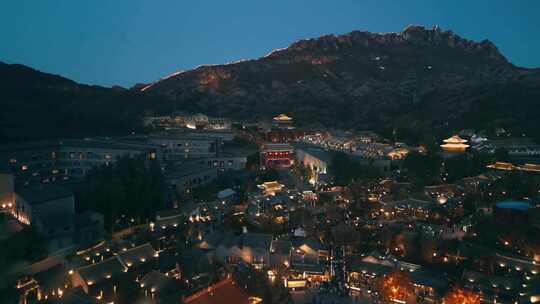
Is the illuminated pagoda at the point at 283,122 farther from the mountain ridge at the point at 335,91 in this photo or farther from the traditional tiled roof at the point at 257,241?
the traditional tiled roof at the point at 257,241

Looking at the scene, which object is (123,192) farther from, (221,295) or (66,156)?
(221,295)

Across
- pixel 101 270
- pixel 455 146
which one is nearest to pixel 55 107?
pixel 101 270

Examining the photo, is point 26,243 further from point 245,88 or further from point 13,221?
point 245,88

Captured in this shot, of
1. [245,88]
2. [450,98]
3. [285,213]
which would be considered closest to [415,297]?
[285,213]

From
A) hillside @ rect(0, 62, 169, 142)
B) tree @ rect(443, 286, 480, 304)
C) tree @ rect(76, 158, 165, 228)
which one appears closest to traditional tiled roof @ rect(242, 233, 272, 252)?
tree @ rect(76, 158, 165, 228)

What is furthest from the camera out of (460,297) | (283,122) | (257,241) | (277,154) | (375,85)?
(375,85)
